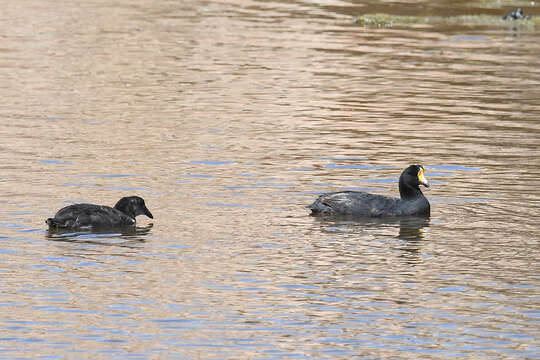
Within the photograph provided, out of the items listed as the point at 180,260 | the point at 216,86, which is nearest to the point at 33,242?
the point at 180,260

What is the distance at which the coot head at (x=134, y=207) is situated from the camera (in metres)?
18.1

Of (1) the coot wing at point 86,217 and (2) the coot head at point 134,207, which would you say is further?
(2) the coot head at point 134,207

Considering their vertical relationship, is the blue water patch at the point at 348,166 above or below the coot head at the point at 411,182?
below

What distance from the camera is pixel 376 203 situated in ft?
63.1

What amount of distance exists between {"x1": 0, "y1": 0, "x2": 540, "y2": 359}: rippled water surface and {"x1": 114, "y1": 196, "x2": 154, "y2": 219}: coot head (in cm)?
30

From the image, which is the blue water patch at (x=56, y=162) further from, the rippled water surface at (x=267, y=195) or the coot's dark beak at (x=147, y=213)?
the coot's dark beak at (x=147, y=213)

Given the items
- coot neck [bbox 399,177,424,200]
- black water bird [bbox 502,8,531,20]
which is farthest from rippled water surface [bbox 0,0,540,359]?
black water bird [bbox 502,8,531,20]

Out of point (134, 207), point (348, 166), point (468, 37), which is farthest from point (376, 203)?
point (468, 37)

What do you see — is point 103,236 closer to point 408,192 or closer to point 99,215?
point 99,215

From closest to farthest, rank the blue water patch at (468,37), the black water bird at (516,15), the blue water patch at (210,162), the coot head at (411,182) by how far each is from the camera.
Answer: the coot head at (411,182) < the blue water patch at (210,162) < the blue water patch at (468,37) < the black water bird at (516,15)

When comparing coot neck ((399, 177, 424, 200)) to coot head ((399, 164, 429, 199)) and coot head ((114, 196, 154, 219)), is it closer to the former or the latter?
coot head ((399, 164, 429, 199))

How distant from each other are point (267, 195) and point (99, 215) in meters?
3.48

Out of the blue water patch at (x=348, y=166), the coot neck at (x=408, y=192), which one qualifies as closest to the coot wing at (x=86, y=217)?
the coot neck at (x=408, y=192)

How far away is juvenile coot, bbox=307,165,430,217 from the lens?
62.6 ft
